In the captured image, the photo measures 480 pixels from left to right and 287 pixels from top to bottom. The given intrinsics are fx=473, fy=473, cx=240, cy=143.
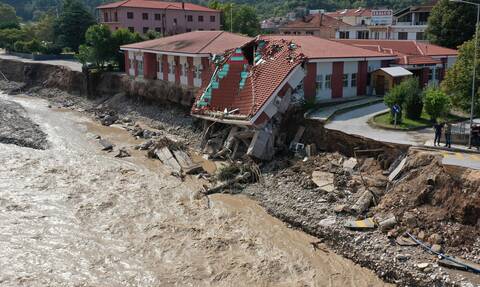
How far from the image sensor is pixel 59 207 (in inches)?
888

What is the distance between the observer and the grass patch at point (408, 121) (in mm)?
26734

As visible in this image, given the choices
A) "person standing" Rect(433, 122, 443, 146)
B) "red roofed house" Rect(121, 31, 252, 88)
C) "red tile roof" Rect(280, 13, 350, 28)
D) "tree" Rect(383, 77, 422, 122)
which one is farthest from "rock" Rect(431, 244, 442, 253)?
"red tile roof" Rect(280, 13, 350, 28)

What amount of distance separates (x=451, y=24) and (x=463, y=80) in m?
27.6

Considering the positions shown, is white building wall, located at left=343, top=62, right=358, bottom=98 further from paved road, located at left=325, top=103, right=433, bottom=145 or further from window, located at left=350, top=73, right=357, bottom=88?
paved road, located at left=325, top=103, right=433, bottom=145

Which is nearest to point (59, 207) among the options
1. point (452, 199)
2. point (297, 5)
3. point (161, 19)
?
point (452, 199)

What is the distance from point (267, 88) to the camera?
29.2m

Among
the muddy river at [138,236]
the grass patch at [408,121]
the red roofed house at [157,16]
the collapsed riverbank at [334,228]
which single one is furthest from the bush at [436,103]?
the red roofed house at [157,16]

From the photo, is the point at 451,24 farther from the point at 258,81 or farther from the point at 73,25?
the point at 73,25

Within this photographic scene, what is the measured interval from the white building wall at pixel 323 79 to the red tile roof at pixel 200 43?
703cm

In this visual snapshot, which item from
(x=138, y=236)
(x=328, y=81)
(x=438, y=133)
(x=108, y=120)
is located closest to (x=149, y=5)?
(x=108, y=120)

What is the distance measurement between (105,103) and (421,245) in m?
37.2

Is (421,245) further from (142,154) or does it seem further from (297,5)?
(297,5)

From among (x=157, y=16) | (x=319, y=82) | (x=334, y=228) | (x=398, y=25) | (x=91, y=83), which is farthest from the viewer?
(x=157, y=16)

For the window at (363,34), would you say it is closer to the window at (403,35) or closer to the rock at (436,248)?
the window at (403,35)
